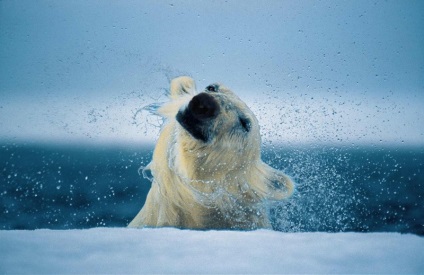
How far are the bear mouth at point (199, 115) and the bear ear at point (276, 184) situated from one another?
523 mm

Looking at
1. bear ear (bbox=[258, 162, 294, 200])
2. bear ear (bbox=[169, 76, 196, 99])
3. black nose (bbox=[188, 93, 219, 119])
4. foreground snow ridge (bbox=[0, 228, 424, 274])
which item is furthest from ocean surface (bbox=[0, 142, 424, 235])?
black nose (bbox=[188, 93, 219, 119])

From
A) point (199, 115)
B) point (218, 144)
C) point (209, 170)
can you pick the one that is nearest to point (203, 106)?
point (199, 115)

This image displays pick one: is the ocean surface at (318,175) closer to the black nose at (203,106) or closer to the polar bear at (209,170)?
the polar bear at (209,170)

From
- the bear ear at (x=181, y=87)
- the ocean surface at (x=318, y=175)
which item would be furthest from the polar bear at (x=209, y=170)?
the ocean surface at (x=318, y=175)

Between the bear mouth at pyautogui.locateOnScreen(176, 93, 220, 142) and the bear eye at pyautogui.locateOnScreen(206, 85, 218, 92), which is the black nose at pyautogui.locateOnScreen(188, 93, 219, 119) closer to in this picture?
the bear mouth at pyautogui.locateOnScreen(176, 93, 220, 142)

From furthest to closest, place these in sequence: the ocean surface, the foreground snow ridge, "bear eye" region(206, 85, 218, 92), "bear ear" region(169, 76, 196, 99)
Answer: the ocean surface < "bear ear" region(169, 76, 196, 99) < "bear eye" region(206, 85, 218, 92) < the foreground snow ridge

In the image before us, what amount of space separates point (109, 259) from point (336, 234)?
0.83 meters

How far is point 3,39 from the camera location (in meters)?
2.42

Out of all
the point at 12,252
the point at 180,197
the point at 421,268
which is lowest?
the point at 180,197

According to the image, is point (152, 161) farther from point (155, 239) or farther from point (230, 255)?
point (230, 255)

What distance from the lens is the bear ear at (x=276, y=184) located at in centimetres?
267

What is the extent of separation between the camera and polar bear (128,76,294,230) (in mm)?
2303

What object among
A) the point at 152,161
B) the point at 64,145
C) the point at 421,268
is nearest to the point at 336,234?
the point at 421,268

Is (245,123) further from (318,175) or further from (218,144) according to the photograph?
(318,175)
